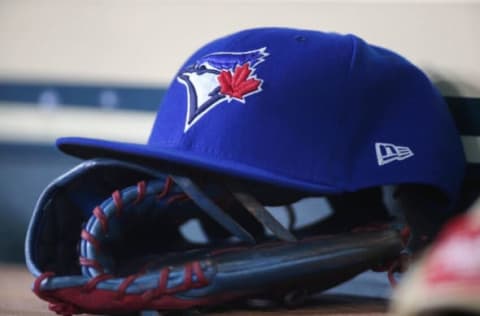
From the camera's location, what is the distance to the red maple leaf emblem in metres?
0.78

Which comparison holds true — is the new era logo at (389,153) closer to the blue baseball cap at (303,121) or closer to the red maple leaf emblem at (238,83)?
the blue baseball cap at (303,121)

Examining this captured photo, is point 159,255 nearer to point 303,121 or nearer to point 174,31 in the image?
point 303,121

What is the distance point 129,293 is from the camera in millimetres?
715

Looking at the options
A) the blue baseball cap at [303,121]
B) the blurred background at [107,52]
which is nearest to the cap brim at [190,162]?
the blue baseball cap at [303,121]

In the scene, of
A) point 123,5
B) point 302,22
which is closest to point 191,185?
point 302,22

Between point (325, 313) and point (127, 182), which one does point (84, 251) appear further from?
point (325, 313)

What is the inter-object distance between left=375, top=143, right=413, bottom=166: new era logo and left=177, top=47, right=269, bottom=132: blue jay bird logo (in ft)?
0.40

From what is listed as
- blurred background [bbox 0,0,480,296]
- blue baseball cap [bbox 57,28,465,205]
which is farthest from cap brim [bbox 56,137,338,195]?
blurred background [bbox 0,0,480,296]

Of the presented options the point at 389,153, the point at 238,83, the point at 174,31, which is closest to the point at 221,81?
the point at 238,83

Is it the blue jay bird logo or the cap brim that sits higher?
the blue jay bird logo

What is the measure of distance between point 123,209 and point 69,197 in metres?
0.06

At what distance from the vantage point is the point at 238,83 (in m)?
0.79

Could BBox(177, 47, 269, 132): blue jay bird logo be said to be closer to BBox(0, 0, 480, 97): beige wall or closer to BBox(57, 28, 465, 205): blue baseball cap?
BBox(57, 28, 465, 205): blue baseball cap

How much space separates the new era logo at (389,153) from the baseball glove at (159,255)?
7cm
